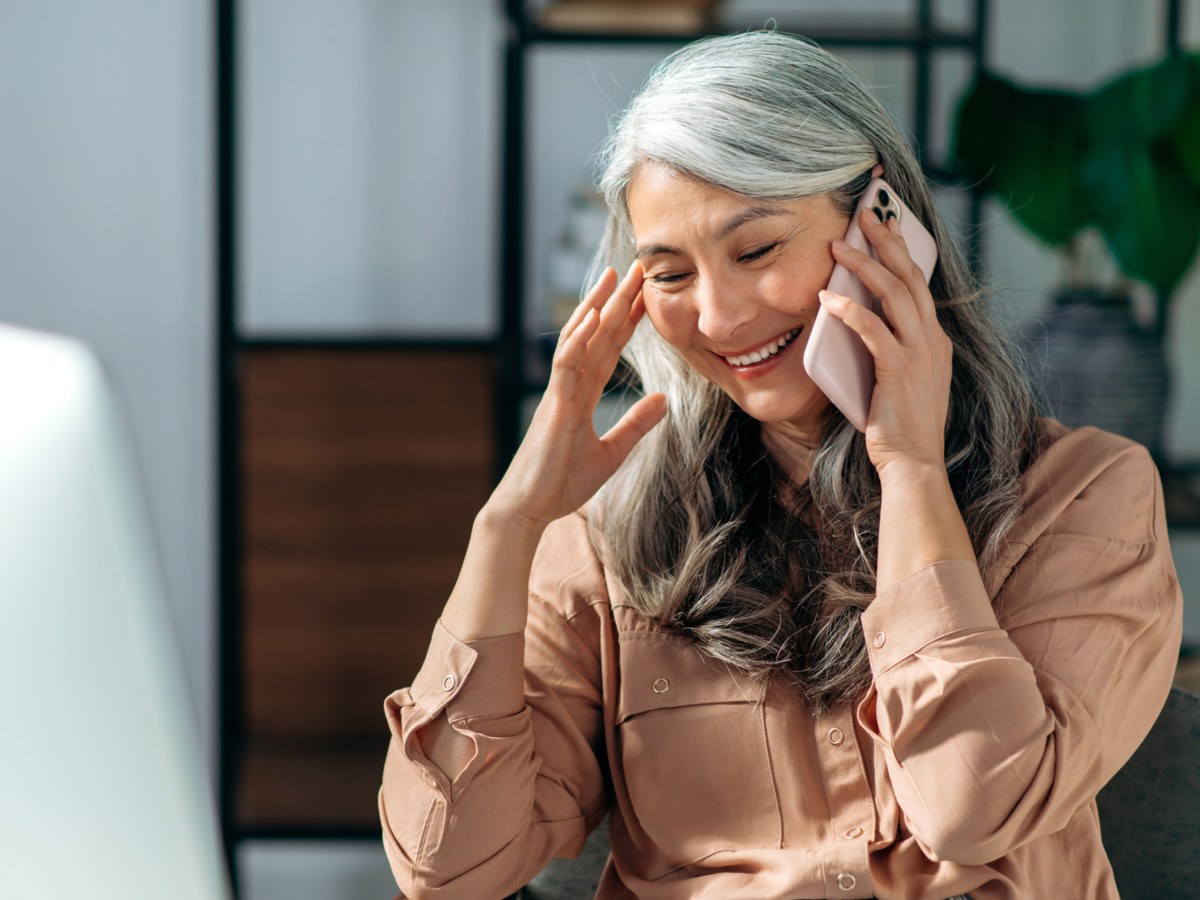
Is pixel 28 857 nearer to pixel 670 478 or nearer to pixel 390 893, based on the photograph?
pixel 670 478

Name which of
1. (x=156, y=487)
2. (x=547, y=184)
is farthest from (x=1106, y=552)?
(x=156, y=487)

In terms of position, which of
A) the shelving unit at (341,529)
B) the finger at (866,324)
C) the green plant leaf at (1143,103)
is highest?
the green plant leaf at (1143,103)

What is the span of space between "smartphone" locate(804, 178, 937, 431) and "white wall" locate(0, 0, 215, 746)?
1424 mm

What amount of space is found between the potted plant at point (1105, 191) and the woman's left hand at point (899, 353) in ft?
3.24

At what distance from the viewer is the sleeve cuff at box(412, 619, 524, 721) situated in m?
1.19

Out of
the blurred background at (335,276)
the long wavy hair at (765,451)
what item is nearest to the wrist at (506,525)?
the long wavy hair at (765,451)

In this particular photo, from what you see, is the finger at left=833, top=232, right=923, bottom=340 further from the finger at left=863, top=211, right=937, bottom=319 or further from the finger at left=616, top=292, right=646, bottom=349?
the finger at left=616, top=292, right=646, bottom=349

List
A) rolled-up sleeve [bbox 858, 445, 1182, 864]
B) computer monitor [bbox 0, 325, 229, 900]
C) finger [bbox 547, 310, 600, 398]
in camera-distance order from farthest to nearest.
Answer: finger [bbox 547, 310, 600, 398] → rolled-up sleeve [bbox 858, 445, 1182, 864] → computer monitor [bbox 0, 325, 229, 900]

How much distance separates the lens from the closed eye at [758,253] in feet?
3.94

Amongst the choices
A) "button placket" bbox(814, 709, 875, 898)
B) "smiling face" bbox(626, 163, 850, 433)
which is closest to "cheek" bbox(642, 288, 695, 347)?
"smiling face" bbox(626, 163, 850, 433)

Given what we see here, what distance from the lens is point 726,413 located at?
55.7 inches

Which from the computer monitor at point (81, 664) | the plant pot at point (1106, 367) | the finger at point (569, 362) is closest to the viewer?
the computer monitor at point (81, 664)

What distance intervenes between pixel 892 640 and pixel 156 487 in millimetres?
1778

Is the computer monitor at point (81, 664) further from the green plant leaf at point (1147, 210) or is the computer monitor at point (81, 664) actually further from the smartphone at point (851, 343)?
the green plant leaf at point (1147, 210)
